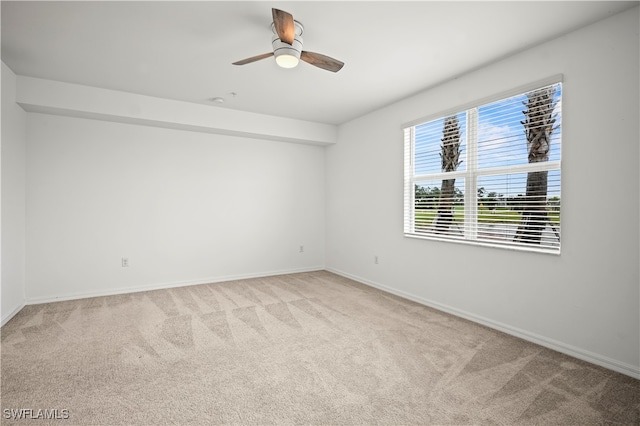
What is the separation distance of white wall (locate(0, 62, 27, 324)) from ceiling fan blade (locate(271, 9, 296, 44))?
9.80 feet

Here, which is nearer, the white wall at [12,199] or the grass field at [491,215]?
the grass field at [491,215]

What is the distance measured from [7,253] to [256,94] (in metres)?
3.20

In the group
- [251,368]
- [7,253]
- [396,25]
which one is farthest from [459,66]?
[7,253]

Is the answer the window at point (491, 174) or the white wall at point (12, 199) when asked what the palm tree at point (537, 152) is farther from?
the white wall at point (12, 199)

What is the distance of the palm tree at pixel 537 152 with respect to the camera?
9.13ft

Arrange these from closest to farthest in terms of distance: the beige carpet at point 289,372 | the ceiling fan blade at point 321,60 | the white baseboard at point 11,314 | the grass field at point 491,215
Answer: the beige carpet at point 289,372, the ceiling fan blade at point 321,60, the grass field at point 491,215, the white baseboard at point 11,314

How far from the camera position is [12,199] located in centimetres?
344

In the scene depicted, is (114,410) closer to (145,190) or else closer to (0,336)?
(0,336)

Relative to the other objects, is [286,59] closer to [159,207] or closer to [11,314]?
[159,207]

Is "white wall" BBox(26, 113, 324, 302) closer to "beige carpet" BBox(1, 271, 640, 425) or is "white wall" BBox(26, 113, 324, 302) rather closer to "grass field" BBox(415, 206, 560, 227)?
"beige carpet" BBox(1, 271, 640, 425)

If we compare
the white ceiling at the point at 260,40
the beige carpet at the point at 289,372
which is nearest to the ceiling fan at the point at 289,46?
the white ceiling at the point at 260,40

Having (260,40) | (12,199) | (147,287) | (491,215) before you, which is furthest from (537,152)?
(12,199)

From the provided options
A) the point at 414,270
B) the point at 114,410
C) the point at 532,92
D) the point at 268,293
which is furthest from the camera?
the point at 268,293

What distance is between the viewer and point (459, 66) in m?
3.19
